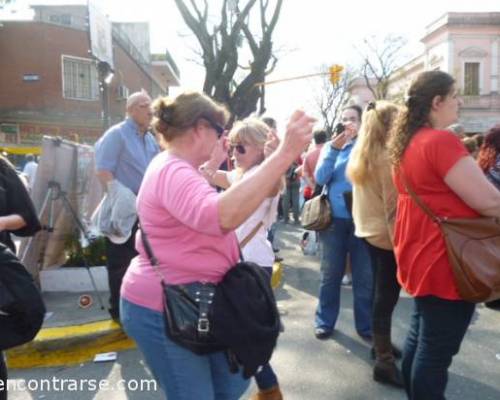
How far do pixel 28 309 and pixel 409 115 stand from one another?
197 centimetres

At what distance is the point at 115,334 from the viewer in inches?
167

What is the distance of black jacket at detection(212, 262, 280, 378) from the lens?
1.72 meters

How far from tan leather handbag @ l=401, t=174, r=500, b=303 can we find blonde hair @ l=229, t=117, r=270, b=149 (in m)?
1.09

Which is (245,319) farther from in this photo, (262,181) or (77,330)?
(77,330)

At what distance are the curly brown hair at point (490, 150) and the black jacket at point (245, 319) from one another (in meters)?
3.61

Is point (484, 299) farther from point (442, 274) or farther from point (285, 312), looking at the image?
point (285, 312)

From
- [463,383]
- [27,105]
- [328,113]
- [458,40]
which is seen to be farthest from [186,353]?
[328,113]

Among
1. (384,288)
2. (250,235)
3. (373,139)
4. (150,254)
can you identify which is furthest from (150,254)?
(384,288)

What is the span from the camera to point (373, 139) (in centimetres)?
319

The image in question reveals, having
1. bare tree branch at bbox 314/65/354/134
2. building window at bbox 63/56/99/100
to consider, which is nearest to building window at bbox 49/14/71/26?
building window at bbox 63/56/99/100

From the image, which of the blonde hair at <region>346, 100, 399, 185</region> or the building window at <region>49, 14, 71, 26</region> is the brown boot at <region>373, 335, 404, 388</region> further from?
the building window at <region>49, 14, 71, 26</region>

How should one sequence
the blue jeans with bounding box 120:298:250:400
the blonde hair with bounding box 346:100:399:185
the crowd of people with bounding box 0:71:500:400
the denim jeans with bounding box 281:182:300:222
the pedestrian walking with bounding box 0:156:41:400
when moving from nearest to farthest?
the crowd of people with bounding box 0:71:500:400, the blue jeans with bounding box 120:298:250:400, the pedestrian walking with bounding box 0:156:41:400, the blonde hair with bounding box 346:100:399:185, the denim jeans with bounding box 281:182:300:222

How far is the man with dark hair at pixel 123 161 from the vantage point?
413 centimetres

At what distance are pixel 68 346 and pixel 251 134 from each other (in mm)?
2448
